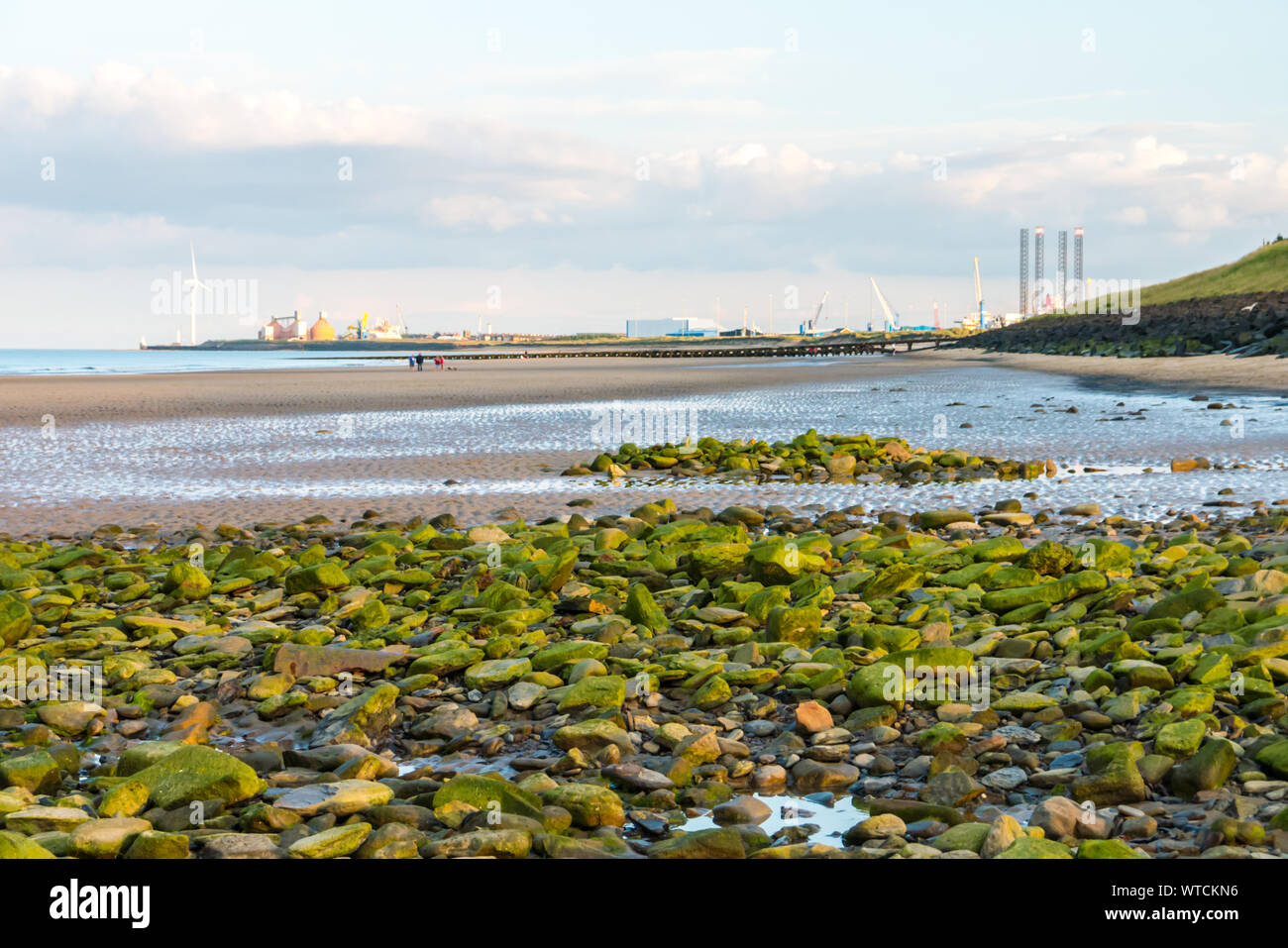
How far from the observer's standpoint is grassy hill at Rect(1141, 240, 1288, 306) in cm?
9131

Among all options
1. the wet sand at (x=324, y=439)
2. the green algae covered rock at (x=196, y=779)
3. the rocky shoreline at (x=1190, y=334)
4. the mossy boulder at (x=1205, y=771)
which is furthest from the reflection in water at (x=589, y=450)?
the rocky shoreline at (x=1190, y=334)

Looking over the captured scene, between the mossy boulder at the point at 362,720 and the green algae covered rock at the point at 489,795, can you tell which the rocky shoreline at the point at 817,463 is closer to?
the mossy boulder at the point at 362,720

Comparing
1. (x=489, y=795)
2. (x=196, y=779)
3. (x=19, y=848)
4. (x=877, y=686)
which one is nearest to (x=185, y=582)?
(x=196, y=779)

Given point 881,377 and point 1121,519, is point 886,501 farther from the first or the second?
point 881,377

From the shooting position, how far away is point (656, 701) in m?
7.09

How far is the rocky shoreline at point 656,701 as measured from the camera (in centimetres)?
511

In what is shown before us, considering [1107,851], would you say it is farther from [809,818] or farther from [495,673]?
[495,673]

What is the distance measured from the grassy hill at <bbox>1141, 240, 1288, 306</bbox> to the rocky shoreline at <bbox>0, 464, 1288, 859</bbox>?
8989 centimetres

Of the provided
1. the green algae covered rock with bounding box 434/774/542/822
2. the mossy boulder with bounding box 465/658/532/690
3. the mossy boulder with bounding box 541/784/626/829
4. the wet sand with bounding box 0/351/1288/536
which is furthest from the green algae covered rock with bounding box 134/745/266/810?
the wet sand with bounding box 0/351/1288/536

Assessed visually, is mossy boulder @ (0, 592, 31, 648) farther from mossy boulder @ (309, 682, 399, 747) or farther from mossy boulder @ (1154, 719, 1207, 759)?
mossy boulder @ (1154, 719, 1207, 759)

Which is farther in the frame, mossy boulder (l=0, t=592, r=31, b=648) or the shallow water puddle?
mossy boulder (l=0, t=592, r=31, b=648)

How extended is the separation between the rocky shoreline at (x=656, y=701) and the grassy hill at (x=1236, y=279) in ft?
295

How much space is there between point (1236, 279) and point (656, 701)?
350ft
